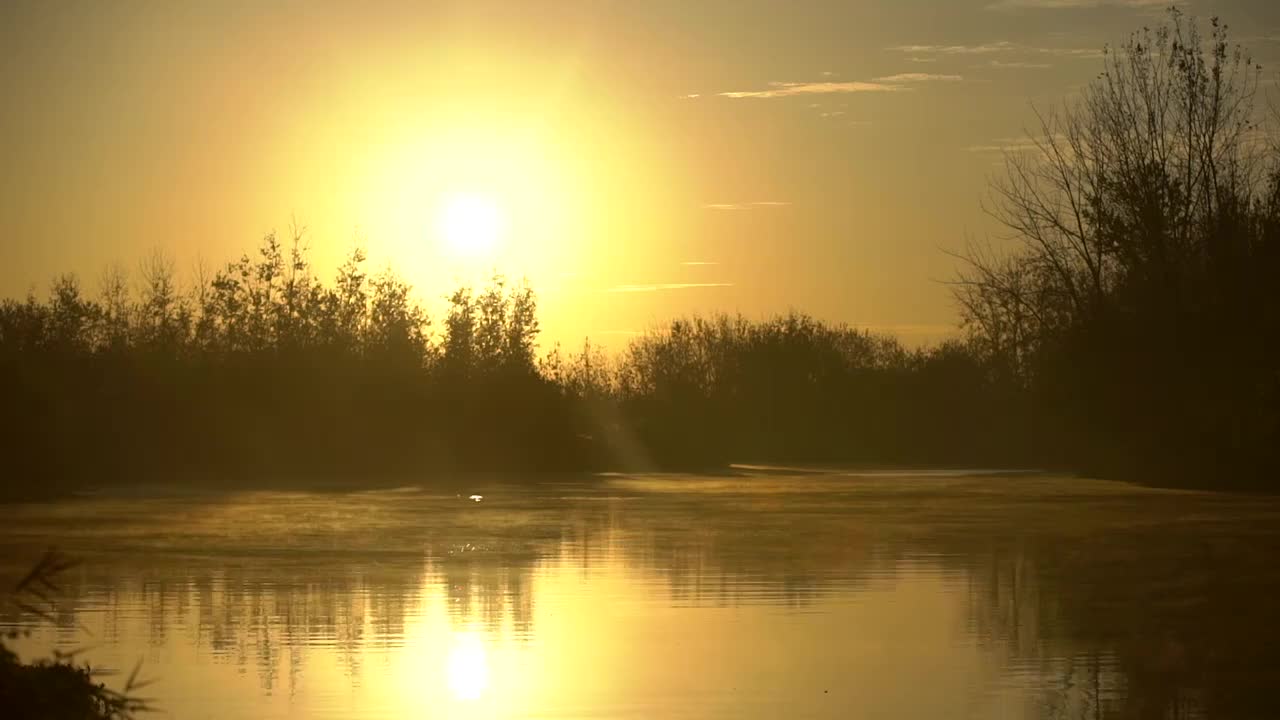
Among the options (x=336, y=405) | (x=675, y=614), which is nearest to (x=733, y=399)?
(x=336, y=405)

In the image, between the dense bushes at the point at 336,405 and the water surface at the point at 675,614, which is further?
the dense bushes at the point at 336,405

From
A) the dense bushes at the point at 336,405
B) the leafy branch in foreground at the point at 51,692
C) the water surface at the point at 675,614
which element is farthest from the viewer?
the dense bushes at the point at 336,405

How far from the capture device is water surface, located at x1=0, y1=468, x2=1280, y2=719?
38.2ft

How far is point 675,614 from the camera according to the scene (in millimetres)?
16203

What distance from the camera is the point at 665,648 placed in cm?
1389

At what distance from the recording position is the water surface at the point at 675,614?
38.2ft

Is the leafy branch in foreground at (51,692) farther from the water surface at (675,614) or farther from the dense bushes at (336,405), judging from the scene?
the dense bushes at (336,405)

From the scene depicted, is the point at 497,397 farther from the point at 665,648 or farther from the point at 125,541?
the point at 665,648

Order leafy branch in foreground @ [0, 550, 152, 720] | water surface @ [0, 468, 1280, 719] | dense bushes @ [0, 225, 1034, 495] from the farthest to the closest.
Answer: dense bushes @ [0, 225, 1034, 495]
water surface @ [0, 468, 1280, 719]
leafy branch in foreground @ [0, 550, 152, 720]

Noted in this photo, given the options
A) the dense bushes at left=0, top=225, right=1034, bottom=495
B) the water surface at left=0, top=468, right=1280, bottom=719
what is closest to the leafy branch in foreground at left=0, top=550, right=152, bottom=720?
the water surface at left=0, top=468, right=1280, bottom=719

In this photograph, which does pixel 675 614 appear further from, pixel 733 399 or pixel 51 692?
pixel 733 399

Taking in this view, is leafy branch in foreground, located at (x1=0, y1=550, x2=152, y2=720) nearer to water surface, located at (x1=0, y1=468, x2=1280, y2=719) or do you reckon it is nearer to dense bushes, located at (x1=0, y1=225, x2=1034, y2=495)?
water surface, located at (x1=0, y1=468, x2=1280, y2=719)

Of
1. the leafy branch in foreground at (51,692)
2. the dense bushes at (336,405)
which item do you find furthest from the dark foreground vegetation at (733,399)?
the leafy branch in foreground at (51,692)

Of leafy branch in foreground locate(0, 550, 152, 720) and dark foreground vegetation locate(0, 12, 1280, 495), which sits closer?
leafy branch in foreground locate(0, 550, 152, 720)
